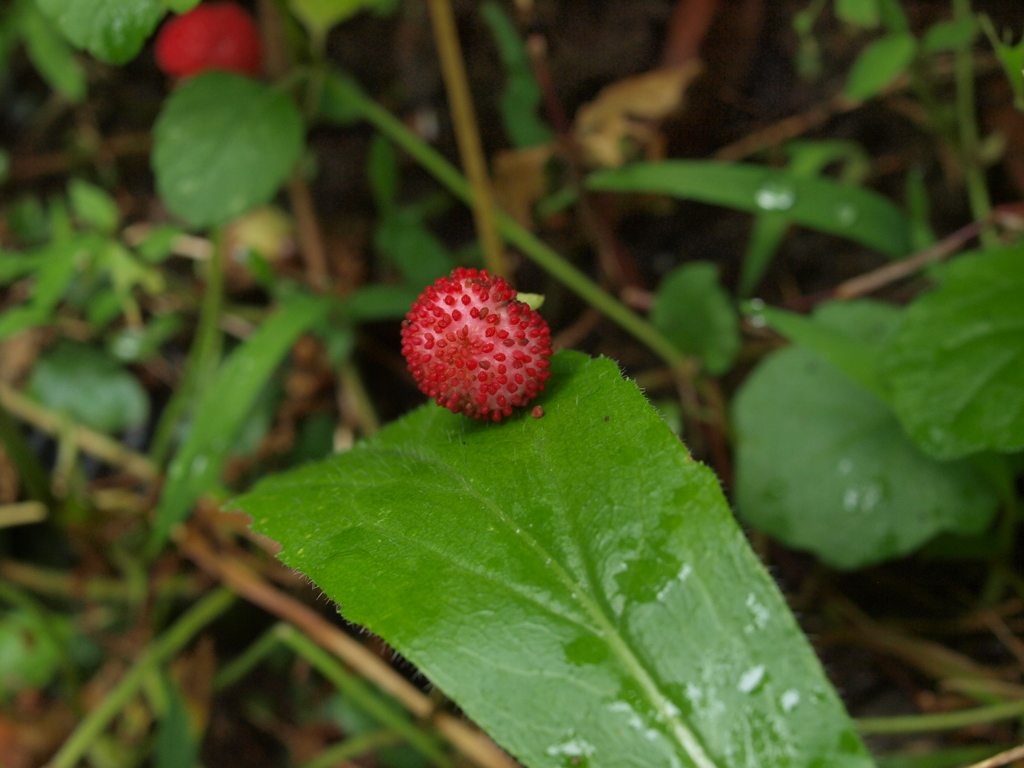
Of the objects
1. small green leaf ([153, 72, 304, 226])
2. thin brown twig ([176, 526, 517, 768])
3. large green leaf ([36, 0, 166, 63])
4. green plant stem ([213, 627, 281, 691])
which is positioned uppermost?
large green leaf ([36, 0, 166, 63])

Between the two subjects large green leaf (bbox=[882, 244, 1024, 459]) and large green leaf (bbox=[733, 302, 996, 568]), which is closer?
large green leaf (bbox=[882, 244, 1024, 459])

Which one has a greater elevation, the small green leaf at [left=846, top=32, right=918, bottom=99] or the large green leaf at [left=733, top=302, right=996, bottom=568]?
the small green leaf at [left=846, top=32, right=918, bottom=99]

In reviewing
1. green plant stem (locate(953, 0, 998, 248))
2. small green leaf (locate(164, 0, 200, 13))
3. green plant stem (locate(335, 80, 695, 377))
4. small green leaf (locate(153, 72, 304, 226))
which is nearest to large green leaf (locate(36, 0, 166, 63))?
small green leaf (locate(164, 0, 200, 13))

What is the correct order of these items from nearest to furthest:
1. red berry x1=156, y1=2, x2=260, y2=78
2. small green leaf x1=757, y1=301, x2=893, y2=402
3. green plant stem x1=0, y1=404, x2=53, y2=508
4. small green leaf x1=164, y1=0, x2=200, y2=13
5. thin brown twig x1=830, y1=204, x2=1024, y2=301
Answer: small green leaf x1=164, y1=0, x2=200, y2=13
small green leaf x1=757, y1=301, x2=893, y2=402
thin brown twig x1=830, y1=204, x2=1024, y2=301
green plant stem x1=0, y1=404, x2=53, y2=508
red berry x1=156, y1=2, x2=260, y2=78

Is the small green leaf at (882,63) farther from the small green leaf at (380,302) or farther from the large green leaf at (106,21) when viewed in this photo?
the large green leaf at (106,21)

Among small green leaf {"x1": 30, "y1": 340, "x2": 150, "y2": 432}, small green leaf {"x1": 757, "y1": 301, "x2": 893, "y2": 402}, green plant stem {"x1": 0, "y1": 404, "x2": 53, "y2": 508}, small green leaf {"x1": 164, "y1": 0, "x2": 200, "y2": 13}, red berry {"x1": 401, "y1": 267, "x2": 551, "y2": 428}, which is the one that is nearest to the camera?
red berry {"x1": 401, "y1": 267, "x2": 551, "y2": 428}

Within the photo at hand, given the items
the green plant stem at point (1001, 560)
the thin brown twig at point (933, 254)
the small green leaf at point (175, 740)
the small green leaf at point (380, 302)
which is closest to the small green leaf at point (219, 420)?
the small green leaf at point (380, 302)

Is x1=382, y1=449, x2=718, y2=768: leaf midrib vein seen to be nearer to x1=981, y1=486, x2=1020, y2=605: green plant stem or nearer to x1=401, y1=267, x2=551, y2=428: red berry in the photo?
x1=401, y1=267, x2=551, y2=428: red berry
